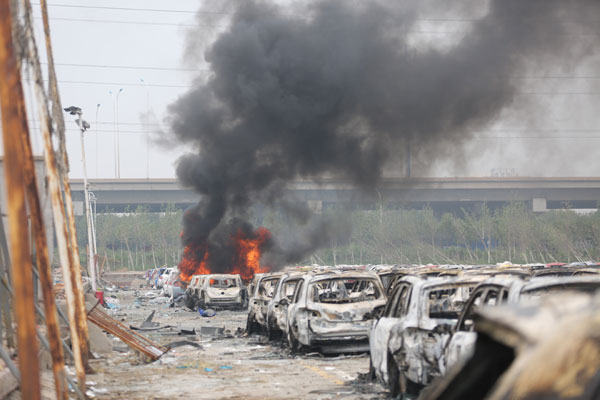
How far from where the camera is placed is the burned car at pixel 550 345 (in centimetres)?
232

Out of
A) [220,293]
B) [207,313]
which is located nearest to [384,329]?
[207,313]

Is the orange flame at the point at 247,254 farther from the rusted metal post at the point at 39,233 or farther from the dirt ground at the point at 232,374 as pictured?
the rusted metal post at the point at 39,233

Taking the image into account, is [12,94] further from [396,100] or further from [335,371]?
[396,100]

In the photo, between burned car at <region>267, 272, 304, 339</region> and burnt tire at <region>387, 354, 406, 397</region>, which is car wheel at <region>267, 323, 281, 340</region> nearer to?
burned car at <region>267, 272, 304, 339</region>

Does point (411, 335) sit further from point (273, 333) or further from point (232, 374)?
point (273, 333)

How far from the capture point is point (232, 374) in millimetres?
12711

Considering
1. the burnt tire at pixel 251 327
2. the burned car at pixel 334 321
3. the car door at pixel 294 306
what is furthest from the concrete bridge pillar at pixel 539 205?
the burned car at pixel 334 321

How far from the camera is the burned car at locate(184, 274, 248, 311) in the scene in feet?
101

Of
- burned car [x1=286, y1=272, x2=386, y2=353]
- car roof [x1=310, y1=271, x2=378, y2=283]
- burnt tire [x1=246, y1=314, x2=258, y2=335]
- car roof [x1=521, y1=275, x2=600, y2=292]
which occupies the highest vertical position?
car roof [x1=521, y1=275, x2=600, y2=292]

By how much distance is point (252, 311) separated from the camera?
2081 centimetres

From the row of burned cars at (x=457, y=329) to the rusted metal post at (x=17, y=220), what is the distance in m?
2.49

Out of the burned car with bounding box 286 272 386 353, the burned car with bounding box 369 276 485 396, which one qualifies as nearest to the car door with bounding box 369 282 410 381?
the burned car with bounding box 369 276 485 396

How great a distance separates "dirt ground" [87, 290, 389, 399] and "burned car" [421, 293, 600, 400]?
7306 millimetres

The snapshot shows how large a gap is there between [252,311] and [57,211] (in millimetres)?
13284
